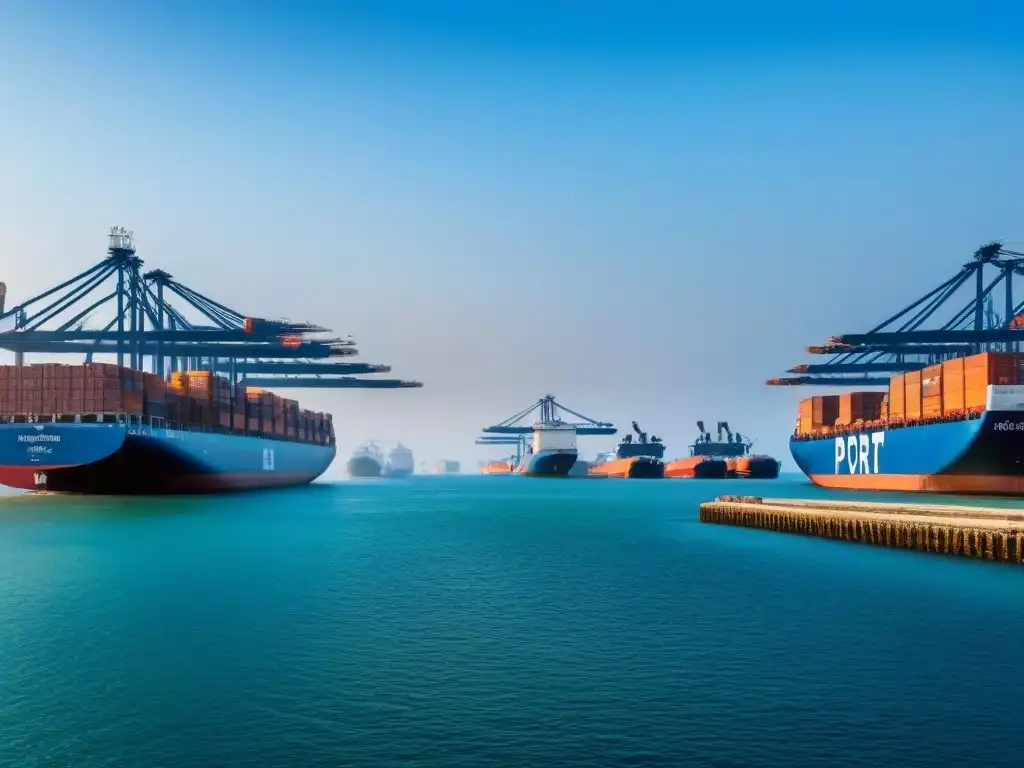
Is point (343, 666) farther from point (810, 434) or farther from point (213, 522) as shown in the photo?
point (810, 434)

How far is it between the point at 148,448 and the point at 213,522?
18429 millimetres

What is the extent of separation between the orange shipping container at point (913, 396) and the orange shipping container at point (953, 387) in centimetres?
342

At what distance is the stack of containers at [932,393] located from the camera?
72.2 metres

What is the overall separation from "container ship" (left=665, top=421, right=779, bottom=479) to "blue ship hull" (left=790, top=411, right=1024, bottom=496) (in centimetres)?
8765

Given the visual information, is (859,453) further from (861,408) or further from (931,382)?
(931,382)

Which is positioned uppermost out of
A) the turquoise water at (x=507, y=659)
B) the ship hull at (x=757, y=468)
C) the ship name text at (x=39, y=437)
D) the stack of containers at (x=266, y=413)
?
the stack of containers at (x=266, y=413)

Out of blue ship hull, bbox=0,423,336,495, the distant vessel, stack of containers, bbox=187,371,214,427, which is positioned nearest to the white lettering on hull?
blue ship hull, bbox=0,423,336,495

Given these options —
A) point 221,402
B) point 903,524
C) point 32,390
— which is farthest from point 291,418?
point 903,524

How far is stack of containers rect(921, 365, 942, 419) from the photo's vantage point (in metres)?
72.2

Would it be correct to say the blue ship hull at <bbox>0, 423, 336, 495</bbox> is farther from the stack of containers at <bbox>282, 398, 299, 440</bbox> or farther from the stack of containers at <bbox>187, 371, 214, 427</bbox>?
the stack of containers at <bbox>282, 398, 299, 440</bbox>

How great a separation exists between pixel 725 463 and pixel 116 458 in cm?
13132

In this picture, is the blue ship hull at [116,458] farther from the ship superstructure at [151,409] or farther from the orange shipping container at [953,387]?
the orange shipping container at [953,387]

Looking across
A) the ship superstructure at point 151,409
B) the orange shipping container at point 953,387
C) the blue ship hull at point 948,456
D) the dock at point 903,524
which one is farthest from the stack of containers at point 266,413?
the orange shipping container at point 953,387

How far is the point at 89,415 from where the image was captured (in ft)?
220
